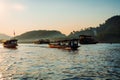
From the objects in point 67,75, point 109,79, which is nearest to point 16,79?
point 67,75

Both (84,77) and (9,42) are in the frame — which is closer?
(84,77)

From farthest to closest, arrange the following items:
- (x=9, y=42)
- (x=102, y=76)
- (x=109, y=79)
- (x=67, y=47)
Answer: (x=9, y=42)
(x=67, y=47)
(x=102, y=76)
(x=109, y=79)

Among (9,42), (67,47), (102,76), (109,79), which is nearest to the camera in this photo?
(109,79)

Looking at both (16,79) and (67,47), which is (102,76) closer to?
(16,79)

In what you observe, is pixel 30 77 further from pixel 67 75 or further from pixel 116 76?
pixel 116 76

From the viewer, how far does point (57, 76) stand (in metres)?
38.7

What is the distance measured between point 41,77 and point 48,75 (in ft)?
7.06

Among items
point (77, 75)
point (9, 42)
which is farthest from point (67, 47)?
point (77, 75)

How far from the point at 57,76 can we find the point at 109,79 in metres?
8.23

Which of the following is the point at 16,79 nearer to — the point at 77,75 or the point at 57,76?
the point at 57,76

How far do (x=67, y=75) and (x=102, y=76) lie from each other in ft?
18.5

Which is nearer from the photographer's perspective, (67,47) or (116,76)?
(116,76)

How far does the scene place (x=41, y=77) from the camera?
37531mm

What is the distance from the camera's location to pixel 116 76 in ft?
125
